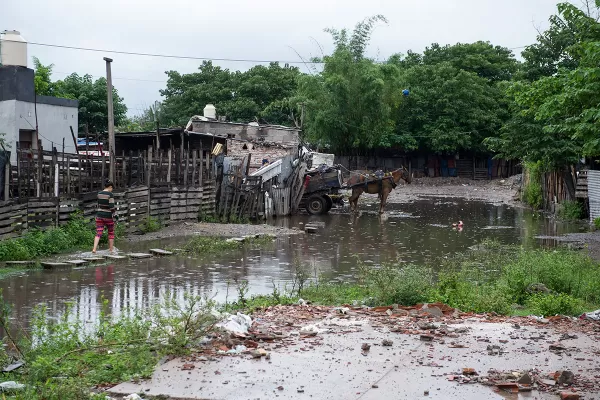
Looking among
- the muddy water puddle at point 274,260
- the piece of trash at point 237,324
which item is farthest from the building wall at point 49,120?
the piece of trash at point 237,324

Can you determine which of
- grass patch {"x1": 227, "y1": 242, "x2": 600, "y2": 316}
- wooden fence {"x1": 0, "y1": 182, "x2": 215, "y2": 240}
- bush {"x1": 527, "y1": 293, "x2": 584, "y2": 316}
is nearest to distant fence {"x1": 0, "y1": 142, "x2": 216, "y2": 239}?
wooden fence {"x1": 0, "y1": 182, "x2": 215, "y2": 240}

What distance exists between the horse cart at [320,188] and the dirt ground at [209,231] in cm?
658

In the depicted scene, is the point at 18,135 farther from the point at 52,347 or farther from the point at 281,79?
the point at 281,79

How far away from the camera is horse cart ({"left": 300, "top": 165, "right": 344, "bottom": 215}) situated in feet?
94.1

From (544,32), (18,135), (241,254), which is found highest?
(544,32)

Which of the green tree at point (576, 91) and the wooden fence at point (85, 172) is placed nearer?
the green tree at point (576, 91)

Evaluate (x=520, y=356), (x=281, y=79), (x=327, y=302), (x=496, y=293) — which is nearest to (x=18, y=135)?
(x=327, y=302)

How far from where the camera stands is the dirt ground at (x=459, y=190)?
40369mm

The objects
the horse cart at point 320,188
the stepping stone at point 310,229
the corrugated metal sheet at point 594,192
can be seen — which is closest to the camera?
the stepping stone at point 310,229

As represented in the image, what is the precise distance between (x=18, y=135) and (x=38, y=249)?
999 cm

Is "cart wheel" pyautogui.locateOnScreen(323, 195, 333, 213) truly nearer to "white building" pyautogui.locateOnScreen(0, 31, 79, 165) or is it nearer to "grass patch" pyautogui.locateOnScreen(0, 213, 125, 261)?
"white building" pyautogui.locateOnScreen(0, 31, 79, 165)

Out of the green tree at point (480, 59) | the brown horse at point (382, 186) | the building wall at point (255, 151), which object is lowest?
the brown horse at point (382, 186)

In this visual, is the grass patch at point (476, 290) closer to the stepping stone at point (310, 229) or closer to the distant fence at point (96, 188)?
the distant fence at point (96, 188)

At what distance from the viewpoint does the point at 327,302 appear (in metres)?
10.4
